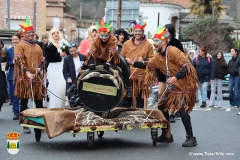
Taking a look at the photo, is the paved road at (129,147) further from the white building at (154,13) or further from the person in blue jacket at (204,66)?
the white building at (154,13)

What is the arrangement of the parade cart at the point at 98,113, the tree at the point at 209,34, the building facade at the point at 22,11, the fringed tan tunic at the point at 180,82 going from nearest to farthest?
the parade cart at the point at 98,113 < the fringed tan tunic at the point at 180,82 < the building facade at the point at 22,11 < the tree at the point at 209,34

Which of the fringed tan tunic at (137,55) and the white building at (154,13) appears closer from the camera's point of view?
the fringed tan tunic at (137,55)

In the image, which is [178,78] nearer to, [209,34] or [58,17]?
[209,34]

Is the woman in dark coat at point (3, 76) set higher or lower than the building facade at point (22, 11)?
lower

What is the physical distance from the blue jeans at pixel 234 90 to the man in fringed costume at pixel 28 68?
8.66 metres

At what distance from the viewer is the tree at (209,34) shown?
55.2 meters

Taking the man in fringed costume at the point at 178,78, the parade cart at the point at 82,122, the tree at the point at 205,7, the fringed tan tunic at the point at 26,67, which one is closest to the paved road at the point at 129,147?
the parade cart at the point at 82,122

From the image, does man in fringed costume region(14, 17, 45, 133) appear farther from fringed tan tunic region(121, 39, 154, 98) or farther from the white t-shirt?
fringed tan tunic region(121, 39, 154, 98)

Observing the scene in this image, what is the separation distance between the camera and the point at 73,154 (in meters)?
9.71

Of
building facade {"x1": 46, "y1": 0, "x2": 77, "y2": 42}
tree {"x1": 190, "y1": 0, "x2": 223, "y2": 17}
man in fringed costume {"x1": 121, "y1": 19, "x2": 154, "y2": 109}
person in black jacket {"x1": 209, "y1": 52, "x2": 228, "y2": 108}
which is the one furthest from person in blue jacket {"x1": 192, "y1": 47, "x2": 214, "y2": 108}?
building facade {"x1": 46, "y1": 0, "x2": 77, "y2": 42}

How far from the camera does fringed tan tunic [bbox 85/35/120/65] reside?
35.0 ft

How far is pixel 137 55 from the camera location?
13.2 metres

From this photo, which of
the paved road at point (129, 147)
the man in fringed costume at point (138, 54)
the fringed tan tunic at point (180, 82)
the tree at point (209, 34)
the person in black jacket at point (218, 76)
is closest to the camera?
the paved road at point (129, 147)

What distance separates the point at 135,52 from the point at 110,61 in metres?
2.56
